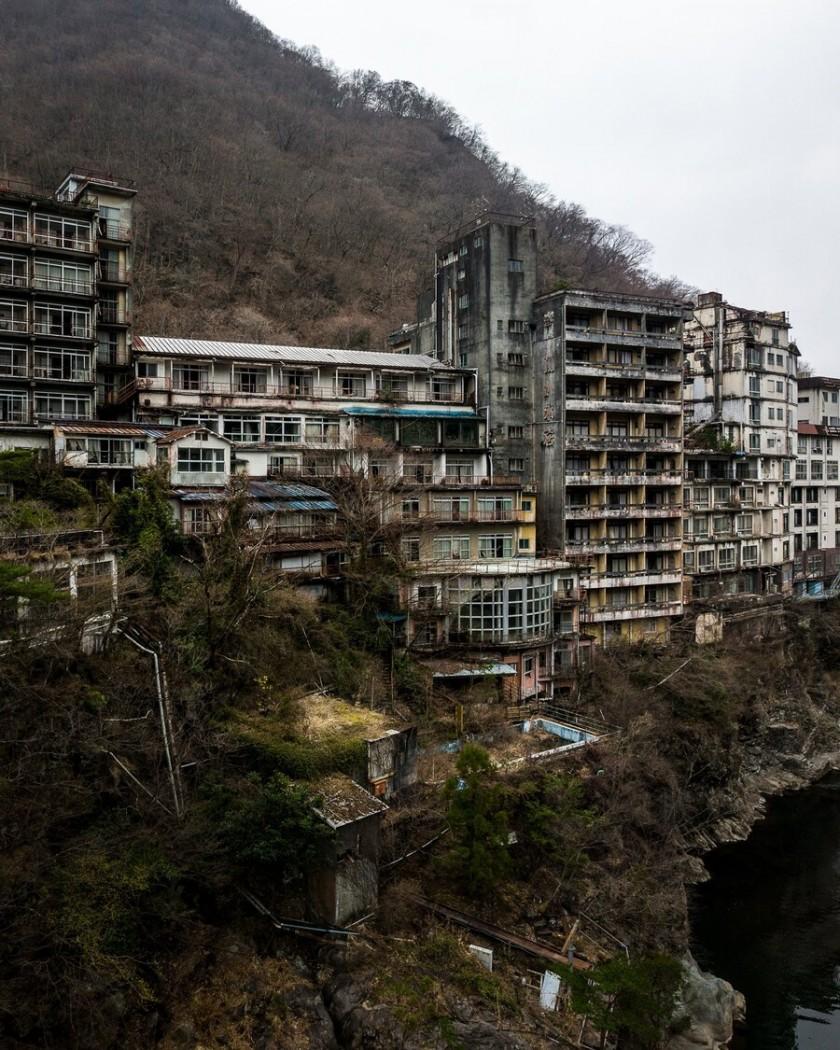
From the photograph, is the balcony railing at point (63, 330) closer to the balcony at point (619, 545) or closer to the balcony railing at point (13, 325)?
the balcony railing at point (13, 325)

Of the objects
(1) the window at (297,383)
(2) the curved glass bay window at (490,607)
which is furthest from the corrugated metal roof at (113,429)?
(2) the curved glass bay window at (490,607)

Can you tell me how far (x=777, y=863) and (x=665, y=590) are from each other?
57.6 feet

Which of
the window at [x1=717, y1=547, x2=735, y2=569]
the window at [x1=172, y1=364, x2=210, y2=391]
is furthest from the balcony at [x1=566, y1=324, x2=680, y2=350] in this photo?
the window at [x1=172, y1=364, x2=210, y2=391]

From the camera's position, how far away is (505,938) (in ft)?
72.9

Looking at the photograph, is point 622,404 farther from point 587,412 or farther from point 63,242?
point 63,242

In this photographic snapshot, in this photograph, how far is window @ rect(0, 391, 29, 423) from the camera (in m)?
39.0

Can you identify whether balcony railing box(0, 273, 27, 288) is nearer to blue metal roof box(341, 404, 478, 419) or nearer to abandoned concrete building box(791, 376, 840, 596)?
blue metal roof box(341, 404, 478, 419)

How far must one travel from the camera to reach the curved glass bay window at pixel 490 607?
114ft

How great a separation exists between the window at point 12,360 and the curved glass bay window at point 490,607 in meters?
24.9

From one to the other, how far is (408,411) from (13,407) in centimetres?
2089

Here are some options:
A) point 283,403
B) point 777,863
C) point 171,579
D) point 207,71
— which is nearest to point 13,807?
point 171,579

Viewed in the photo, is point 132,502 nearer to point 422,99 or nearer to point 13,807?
point 13,807

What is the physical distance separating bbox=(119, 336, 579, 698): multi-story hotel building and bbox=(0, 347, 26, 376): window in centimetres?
511

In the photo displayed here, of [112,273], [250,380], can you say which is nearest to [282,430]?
[250,380]
